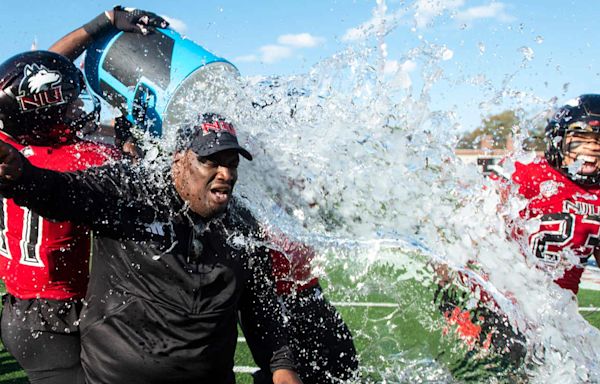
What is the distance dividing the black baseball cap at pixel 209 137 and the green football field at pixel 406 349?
1.46 metres

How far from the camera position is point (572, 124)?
4.06 metres

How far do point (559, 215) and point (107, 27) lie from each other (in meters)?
3.45

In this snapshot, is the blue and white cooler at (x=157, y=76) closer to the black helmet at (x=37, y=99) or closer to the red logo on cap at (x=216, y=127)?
the black helmet at (x=37, y=99)

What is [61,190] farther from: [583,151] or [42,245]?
[583,151]

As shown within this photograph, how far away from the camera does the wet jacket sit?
2391 millimetres

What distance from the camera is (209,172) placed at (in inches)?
99.2

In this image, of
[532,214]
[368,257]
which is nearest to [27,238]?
[368,257]

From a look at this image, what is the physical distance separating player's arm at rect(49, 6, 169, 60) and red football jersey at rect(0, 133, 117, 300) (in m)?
1.67

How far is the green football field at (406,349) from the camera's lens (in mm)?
4133

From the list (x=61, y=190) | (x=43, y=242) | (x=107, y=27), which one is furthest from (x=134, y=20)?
(x=61, y=190)

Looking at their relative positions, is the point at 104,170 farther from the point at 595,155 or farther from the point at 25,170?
the point at 595,155

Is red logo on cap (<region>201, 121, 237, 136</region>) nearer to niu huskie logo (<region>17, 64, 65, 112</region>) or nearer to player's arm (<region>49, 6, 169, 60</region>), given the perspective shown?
niu huskie logo (<region>17, 64, 65, 112</region>)

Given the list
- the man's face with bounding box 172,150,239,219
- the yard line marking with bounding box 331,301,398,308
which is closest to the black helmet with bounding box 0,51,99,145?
the man's face with bounding box 172,150,239,219

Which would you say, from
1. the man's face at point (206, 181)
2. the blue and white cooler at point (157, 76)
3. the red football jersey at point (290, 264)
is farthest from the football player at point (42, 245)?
the blue and white cooler at point (157, 76)
